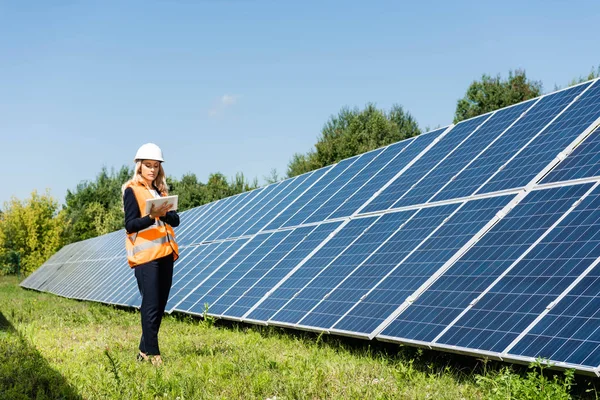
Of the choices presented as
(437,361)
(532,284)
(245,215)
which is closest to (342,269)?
(437,361)

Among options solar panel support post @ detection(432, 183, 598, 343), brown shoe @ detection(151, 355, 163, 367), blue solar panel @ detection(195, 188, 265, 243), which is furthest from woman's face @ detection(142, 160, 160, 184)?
blue solar panel @ detection(195, 188, 265, 243)

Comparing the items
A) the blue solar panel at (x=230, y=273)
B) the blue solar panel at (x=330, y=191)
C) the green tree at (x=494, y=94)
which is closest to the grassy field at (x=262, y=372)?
the blue solar panel at (x=230, y=273)

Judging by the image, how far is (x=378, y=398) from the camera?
6.62 metres

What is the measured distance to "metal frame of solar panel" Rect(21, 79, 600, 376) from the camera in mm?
7090

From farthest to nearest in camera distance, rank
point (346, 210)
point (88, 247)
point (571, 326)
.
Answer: point (88, 247), point (346, 210), point (571, 326)

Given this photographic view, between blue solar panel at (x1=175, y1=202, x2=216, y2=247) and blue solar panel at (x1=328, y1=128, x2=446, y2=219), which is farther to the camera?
blue solar panel at (x1=175, y1=202, x2=216, y2=247)

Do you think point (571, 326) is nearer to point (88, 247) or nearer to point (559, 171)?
point (559, 171)

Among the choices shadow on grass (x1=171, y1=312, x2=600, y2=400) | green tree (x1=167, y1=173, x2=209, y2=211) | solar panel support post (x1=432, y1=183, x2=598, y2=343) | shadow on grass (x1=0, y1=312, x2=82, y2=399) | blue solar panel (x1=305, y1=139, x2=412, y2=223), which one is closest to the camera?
shadow on grass (x1=171, y1=312, x2=600, y2=400)

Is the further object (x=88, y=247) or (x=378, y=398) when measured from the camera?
(x=88, y=247)

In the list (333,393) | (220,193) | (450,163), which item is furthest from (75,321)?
(220,193)

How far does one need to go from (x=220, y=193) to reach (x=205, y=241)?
2077 inches

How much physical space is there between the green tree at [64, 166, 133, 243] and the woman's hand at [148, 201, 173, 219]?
66349mm

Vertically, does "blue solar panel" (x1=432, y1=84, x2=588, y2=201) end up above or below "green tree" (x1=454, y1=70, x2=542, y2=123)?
below

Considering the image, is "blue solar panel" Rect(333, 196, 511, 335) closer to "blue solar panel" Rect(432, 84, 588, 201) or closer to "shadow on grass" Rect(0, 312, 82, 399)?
"blue solar panel" Rect(432, 84, 588, 201)
